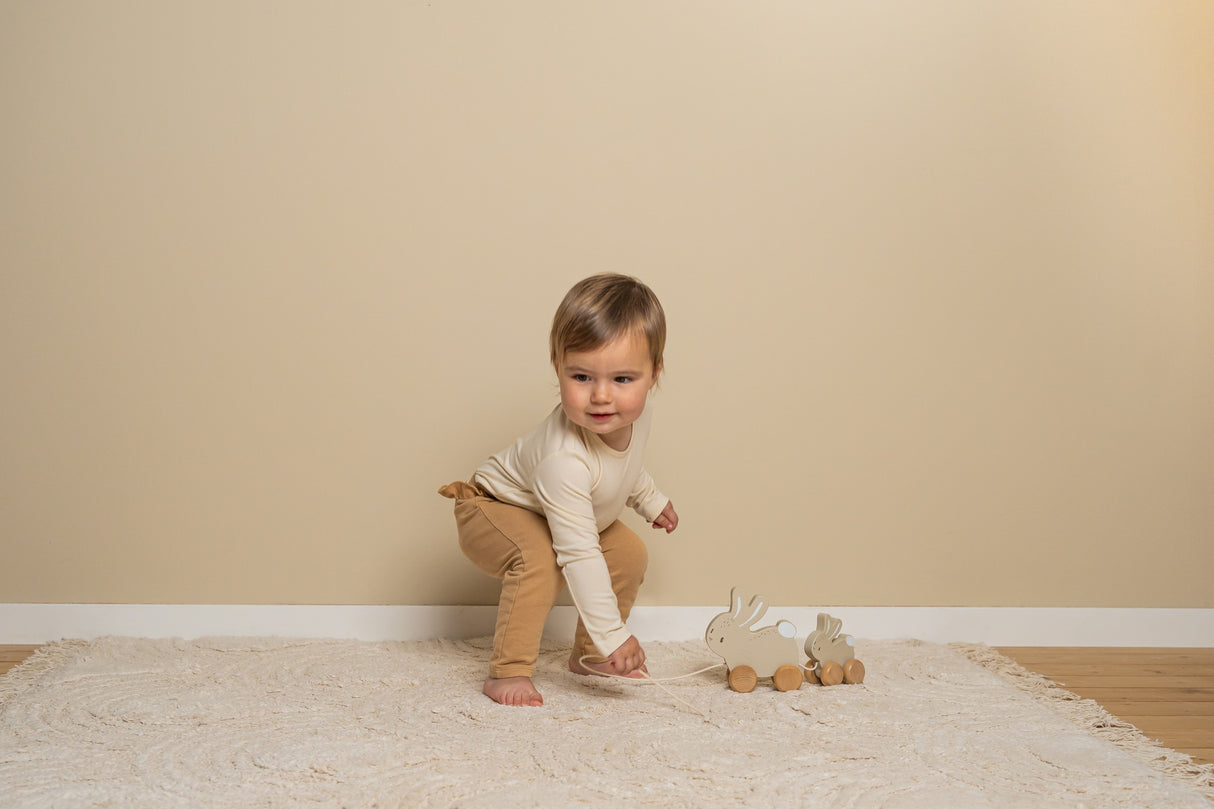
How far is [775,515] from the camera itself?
177cm

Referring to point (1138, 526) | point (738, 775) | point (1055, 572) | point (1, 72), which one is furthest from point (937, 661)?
point (1, 72)

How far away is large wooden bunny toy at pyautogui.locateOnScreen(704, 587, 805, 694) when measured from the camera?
143cm

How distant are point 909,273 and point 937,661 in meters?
0.64

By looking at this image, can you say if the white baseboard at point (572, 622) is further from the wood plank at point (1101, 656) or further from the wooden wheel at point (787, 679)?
the wooden wheel at point (787, 679)

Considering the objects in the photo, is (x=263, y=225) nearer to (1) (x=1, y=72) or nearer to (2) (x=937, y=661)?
(1) (x=1, y=72)

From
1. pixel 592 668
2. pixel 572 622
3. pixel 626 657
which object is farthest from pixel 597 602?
pixel 572 622

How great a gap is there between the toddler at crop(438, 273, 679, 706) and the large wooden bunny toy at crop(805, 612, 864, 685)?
26 centimetres

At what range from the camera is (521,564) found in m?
1.43

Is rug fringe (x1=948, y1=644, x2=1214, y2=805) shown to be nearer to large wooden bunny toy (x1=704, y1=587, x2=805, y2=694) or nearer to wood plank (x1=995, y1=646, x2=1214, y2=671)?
wood plank (x1=995, y1=646, x2=1214, y2=671)

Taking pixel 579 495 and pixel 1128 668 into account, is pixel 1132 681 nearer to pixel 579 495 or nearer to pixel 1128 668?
pixel 1128 668

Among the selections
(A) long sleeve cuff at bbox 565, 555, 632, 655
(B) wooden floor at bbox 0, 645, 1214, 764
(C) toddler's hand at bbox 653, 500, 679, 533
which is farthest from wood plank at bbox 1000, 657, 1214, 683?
(A) long sleeve cuff at bbox 565, 555, 632, 655


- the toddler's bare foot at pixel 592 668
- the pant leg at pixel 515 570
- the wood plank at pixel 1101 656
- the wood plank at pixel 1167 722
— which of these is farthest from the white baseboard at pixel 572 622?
the wood plank at pixel 1167 722

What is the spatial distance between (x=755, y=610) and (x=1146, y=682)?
61cm

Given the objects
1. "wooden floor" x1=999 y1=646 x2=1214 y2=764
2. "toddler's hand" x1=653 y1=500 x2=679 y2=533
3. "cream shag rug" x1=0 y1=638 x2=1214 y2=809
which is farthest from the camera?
"toddler's hand" x1=653 y1=500 x2=679 y2=533
